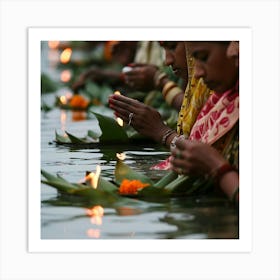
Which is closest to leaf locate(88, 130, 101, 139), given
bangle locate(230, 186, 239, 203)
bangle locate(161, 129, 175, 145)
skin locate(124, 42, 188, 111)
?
skin locate(124, 42, 188, 111)

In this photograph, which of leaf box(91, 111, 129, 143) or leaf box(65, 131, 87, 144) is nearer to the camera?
leaf box(91, 111, 129, 143)

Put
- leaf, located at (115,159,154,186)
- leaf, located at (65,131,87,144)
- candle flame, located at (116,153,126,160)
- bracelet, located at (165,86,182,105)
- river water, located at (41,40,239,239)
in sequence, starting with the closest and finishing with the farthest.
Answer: river water, located at (41,40,239,239)
leaf, located at (115,159,154,186)
candle flame, located at (116,153,126,160)
leaf, located at (65,131,87,144)
bracelet, located at (165,86,182,105)

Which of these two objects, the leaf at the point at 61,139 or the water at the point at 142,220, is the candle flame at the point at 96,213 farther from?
the leaf at the point at 61,139

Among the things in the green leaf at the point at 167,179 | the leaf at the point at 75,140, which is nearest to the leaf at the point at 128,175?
the green leaf at the point at 167,179

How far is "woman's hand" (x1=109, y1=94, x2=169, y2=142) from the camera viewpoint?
5758 mm

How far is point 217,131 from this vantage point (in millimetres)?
4996

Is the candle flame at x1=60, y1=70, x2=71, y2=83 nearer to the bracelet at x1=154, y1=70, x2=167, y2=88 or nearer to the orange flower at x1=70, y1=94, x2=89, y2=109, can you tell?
the orange flower at x1=70, y1=94, x2=89, y2=109

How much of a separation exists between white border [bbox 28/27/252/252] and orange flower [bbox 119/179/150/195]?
0.29 metres

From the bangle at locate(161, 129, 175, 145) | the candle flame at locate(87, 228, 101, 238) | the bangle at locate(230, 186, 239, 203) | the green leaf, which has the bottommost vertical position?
the candle flame at locate(87, 228, 101, 238)

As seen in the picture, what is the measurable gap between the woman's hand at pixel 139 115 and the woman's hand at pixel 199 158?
950mm
